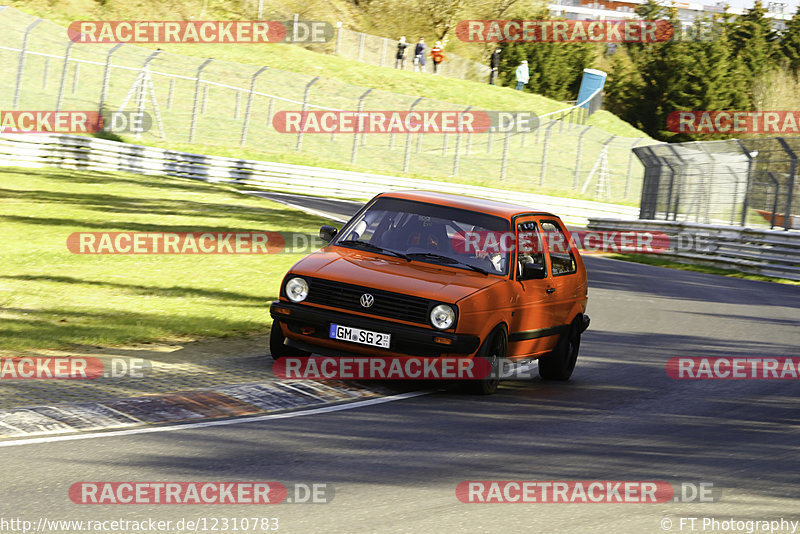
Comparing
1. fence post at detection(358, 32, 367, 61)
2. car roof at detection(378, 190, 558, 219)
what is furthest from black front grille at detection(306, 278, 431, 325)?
fence post at detection(358, 32, 367, 61)

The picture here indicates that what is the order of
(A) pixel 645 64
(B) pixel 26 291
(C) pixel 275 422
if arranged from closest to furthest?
1. (C) pixel 275 422
2. (B) pixel 26 291
3. (A) pixel 645 64

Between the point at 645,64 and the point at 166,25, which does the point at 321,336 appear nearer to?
the point at 166,25

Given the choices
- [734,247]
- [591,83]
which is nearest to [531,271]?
[734,247]

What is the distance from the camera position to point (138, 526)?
204 inches

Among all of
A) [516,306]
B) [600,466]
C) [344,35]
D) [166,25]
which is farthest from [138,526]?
[344,35]

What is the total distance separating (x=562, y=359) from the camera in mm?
10594

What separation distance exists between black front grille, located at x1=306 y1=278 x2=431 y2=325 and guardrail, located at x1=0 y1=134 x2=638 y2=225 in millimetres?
20841

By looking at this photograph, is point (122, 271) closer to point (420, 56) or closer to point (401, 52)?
point (420, 56)

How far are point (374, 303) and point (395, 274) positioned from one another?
403mm

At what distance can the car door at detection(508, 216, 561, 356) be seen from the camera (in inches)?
381

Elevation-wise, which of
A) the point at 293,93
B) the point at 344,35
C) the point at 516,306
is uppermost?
the point at 344,35

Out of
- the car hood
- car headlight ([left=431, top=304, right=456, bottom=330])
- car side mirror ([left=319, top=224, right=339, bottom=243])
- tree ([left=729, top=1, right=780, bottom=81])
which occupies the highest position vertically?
tree ([left=729, top=1, right=780, bottom=81])

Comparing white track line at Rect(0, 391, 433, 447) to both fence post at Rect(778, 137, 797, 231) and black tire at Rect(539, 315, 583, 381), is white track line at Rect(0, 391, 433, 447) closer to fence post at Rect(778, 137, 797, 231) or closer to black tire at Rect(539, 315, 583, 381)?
black tire at Rect(539, 315, 583, 381)

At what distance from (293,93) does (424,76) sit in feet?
49.3
